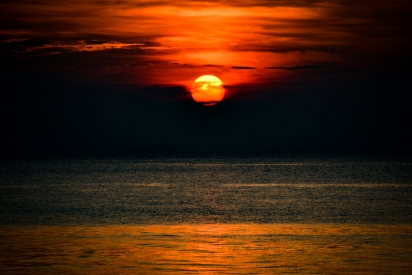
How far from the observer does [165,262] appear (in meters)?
22.4

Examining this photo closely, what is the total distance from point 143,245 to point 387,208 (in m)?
27.6

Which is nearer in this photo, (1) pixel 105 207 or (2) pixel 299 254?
(2) pixel 299 254

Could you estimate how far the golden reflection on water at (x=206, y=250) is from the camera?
21.4 meters

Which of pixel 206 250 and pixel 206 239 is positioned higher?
pixel 206 239

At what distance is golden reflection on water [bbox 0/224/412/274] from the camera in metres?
21.4

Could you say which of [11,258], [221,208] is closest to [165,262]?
[11,258]

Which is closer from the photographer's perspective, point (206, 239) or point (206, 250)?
point (206, 250)

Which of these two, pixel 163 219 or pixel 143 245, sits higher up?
pixel 163 219

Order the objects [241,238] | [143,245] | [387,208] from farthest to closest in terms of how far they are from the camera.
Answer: [387,208] → [241,238] → [143,245]

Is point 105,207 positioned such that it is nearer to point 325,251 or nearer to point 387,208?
point 387,208

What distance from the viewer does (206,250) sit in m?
24.6

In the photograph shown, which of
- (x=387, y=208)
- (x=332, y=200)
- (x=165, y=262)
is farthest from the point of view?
(x=332, y=200)

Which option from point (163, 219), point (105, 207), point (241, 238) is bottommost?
point (241, 238)

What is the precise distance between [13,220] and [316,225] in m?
19.5
